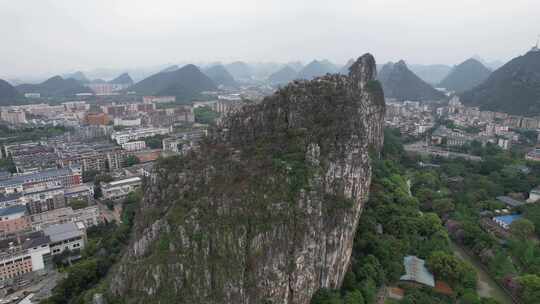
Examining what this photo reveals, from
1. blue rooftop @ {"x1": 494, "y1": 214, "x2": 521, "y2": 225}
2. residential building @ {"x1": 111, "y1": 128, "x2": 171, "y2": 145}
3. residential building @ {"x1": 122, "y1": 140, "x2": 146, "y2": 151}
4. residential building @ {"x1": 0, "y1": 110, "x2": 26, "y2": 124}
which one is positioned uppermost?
residential building @ {"x1": 0, "y1": 110, "x2": 26, "y2": 124}

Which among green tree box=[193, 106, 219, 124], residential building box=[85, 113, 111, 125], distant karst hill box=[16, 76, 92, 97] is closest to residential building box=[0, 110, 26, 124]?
residential building box=[85, 113, 111, 125]

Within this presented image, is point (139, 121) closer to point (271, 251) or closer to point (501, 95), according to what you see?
point (271, 251)

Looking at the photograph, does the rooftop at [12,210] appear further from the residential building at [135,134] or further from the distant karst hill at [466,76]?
the distant karst hill at [466,76]

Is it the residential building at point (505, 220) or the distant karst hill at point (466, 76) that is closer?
the residential building at point (505, 220)

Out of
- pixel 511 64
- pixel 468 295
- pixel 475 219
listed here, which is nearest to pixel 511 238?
pixel 475 219

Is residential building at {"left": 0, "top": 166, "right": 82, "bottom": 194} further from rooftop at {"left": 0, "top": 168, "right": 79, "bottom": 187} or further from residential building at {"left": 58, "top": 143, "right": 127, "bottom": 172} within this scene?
residential building at {"left": 58, "top": 143, "right": 127, "bottom": 172}

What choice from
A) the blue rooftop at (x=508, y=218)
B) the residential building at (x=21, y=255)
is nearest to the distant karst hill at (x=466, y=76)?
the blue rooftop at (x=508, y=218)
